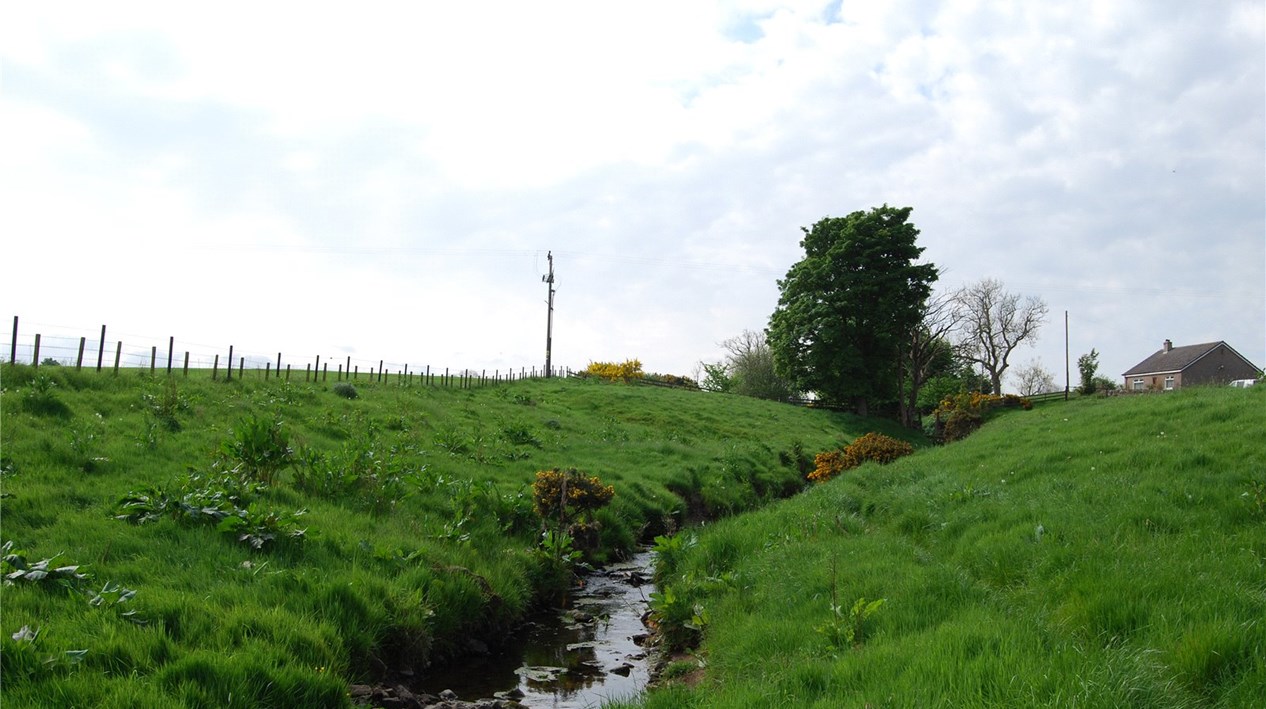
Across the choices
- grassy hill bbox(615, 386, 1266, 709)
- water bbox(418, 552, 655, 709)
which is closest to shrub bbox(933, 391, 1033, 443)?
grassy hill bbox(615, 386, 1266, 709)

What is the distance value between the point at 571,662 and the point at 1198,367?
8021 cm

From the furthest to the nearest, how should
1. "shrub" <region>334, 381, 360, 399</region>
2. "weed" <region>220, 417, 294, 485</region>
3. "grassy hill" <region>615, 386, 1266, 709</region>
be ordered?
"shrub" <region>334, 381, 360, 399</region> < "weed" <region>220, 417, 294, 485</region> < "grassy hill" <region>615, 386, 1266, 709</region>

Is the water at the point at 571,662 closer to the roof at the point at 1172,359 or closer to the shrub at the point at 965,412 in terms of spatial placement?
the shrub at the point at 965,412

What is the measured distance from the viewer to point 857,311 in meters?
50.9

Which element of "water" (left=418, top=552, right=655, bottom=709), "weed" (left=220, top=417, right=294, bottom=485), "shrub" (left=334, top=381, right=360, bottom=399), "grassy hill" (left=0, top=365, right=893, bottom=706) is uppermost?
"shrub" (left=334, top=381, right=360, bottom=399)

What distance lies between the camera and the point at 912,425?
55750mm

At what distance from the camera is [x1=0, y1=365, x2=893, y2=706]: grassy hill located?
241 inches

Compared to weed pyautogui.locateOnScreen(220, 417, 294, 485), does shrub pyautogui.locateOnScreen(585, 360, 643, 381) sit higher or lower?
higher

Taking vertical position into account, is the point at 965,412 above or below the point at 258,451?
above

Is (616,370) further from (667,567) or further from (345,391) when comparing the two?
(667,567)

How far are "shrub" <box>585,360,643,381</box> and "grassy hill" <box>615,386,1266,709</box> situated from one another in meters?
47.0

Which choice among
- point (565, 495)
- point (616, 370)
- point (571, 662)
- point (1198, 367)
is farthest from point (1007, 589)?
point (1198, 367)

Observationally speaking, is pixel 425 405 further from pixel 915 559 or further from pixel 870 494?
pixel 915 559

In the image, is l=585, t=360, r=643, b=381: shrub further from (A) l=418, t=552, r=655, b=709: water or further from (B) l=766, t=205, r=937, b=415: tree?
(A) l=418, t=552, r=655, b=709: water
